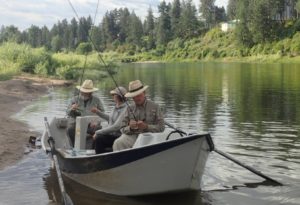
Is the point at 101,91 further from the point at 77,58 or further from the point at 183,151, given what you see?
the point at 183,151

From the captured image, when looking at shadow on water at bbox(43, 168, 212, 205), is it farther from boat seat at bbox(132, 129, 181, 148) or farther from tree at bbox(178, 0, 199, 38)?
tree at bbox(178, 0, 199, 38)

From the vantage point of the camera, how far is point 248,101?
80.9ft

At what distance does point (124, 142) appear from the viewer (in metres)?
9.23

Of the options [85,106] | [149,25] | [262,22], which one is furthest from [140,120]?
[149,25]

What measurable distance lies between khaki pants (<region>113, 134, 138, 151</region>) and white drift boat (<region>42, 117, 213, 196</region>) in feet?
1.57

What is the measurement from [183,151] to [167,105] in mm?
15579

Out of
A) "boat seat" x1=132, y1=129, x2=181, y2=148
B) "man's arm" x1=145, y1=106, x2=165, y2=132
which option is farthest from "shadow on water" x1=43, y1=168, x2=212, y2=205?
"man's arm" x1=145, y1=106, x2=165, y2=132

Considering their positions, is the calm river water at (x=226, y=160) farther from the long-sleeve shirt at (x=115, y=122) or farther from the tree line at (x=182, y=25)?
the tree line at (x=182, y=25)

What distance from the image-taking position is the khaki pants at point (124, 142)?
921 centimetres

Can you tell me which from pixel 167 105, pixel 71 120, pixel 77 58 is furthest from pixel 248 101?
pixel 77 58

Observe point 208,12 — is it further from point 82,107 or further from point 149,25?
point 82,107

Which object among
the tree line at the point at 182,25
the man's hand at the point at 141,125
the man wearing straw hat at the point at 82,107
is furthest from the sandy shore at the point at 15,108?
the tree line at the point at 182,25

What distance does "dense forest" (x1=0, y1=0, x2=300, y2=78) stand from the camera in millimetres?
101000

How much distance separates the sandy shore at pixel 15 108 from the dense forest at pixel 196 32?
12.4 m
